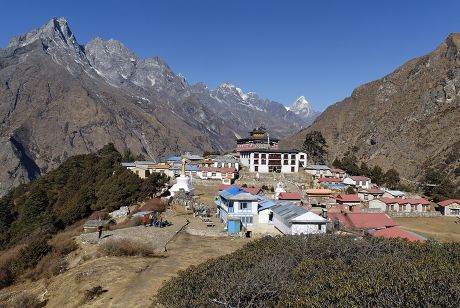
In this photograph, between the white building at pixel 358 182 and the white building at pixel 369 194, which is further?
the white building at pixel 358 182

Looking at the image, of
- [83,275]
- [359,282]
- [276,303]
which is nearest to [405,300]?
[359,282]

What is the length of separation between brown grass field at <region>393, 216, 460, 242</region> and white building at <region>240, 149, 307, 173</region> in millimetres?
21545

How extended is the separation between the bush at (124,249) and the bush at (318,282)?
9318 millimetres

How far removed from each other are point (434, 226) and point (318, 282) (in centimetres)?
4500

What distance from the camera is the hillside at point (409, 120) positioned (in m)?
123

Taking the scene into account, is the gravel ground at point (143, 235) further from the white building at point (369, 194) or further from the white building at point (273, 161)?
the white building at point (273, 161)

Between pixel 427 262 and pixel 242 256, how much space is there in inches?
282

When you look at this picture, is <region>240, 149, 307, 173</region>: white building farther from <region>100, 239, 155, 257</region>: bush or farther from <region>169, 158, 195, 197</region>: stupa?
<region>100, 239, 155, 257</region>: bush

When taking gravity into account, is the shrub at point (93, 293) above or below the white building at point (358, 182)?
below

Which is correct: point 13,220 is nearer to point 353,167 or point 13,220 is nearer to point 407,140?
point 353,167

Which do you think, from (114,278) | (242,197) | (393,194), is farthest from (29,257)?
(393,194)

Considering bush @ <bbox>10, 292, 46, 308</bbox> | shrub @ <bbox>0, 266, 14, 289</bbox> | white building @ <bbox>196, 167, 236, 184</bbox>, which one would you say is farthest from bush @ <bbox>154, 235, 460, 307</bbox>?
white building @ <bbox>196, 167, 236, 184</bbox>

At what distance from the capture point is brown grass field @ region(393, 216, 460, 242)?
147 ft

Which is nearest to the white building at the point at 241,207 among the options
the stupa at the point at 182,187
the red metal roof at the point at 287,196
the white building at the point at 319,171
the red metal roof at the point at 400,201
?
the red metal roof at the point at 287,196
